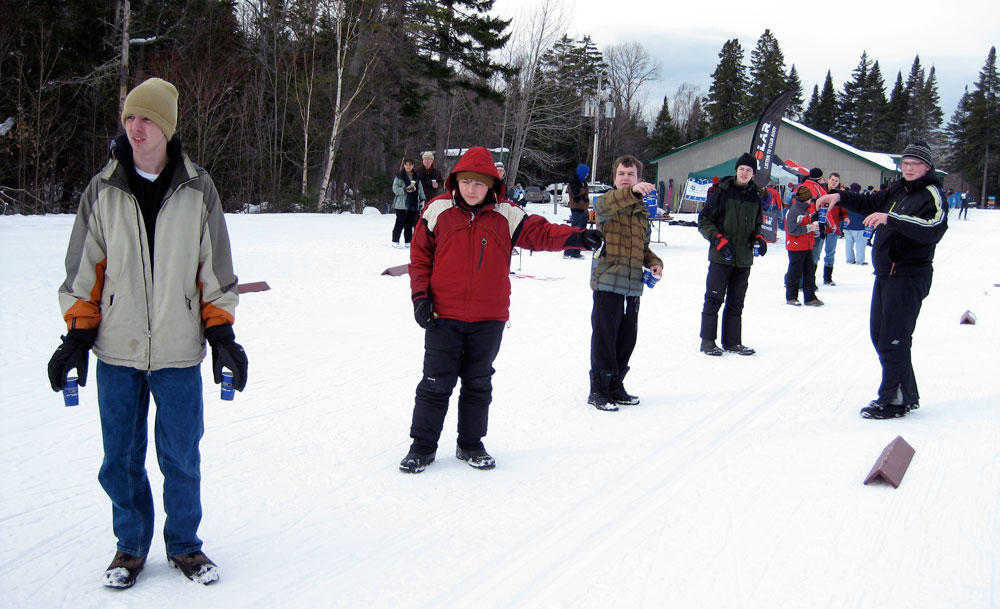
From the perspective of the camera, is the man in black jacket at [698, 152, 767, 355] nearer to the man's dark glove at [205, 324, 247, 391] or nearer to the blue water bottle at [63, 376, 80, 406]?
the man's dark glove at [205, 324, 247, 391]

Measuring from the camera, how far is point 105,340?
2629 millimetres

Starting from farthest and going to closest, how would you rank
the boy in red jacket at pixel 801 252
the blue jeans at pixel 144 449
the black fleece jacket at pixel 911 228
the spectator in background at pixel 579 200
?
the spectator in background at pixel 579 200 → the boy in red jacket at pixel 801 252 → the black fleece jacket at pixel 911 228 → the blue jeans at pixel 144 449

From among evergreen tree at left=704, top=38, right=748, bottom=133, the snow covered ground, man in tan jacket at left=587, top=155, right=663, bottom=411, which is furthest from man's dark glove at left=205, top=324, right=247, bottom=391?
evergreen tree at left=704, top=38, right=748, bottom=133

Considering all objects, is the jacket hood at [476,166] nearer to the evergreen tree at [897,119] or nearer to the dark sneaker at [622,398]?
the dark sneaker at [622,398]

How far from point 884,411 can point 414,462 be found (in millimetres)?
3464

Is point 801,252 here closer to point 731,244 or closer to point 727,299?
point 727,299

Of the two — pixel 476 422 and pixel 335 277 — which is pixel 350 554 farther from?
pixel 335 277

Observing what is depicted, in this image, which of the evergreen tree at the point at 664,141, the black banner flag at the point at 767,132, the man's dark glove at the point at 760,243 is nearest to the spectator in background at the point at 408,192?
the man's dark glove at the point at 760,243

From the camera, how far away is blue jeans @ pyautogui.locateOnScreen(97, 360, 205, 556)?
105 inches

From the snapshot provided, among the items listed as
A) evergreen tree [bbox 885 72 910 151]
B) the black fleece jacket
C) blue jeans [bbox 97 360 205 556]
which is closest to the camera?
blue jeans [bbox 97 360 205 556]

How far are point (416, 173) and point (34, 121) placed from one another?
13.1m

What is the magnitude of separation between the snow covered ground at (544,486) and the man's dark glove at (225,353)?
83 cm

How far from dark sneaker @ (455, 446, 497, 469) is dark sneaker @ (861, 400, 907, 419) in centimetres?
289

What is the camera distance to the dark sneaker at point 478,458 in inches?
159
